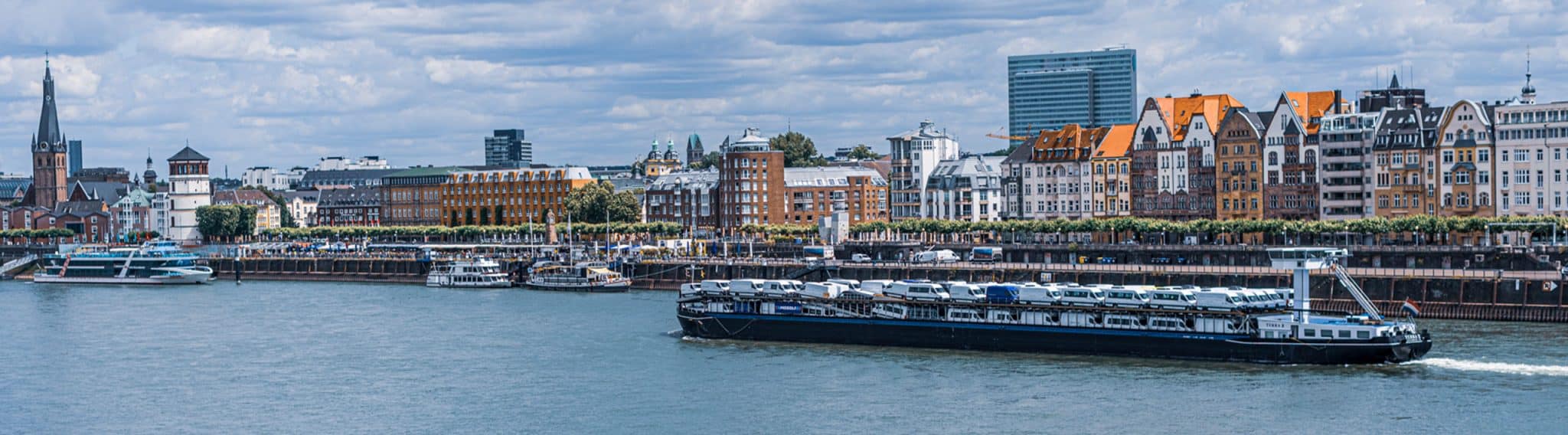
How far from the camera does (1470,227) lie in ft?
374

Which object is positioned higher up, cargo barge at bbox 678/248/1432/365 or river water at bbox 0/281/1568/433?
cargo barge at bbox 678/248/1432/365

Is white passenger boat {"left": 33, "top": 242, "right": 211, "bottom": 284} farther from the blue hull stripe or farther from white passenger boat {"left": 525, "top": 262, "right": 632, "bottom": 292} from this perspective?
the blue hull stripe

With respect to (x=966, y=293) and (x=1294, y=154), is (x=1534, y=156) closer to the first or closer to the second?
(x=1294, y=154)

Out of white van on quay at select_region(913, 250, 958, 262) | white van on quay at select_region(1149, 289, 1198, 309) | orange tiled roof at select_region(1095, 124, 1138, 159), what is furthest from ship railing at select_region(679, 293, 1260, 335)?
orange tiled roof at select_region(1095, 124, 1138, 159)

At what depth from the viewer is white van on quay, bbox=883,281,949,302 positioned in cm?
8244

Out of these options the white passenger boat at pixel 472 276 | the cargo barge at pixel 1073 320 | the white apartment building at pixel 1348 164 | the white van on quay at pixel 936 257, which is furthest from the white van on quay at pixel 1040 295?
the white passenger boat at pixel 472 276

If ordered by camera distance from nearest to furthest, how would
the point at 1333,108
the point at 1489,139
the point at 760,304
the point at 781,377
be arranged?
1. the point at 781,377
2. the point at 760,304
3. the point at 1489,139
4. the point at 1333,108

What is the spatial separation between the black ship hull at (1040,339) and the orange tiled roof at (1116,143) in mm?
61393

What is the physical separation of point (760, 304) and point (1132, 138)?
6164 cm

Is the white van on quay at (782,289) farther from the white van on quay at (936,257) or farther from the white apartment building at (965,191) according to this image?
the white apartment building at (965,191)

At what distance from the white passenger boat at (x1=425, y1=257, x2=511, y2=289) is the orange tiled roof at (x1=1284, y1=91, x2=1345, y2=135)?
54155mm

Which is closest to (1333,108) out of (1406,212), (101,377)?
(1406,212)

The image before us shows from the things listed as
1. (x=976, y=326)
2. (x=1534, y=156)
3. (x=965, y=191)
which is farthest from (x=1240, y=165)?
(x=976, y=326)

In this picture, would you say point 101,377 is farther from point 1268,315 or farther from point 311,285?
point 311,285
